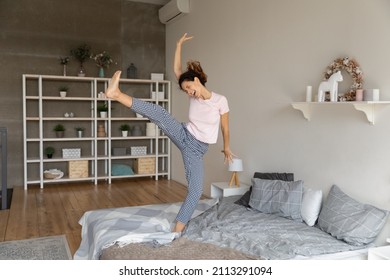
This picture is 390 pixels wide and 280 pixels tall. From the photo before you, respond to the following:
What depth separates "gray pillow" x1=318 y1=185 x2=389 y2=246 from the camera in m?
2.78

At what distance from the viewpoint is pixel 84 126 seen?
6.62 meters

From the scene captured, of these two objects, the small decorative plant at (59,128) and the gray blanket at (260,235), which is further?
the small decorative plant at (59,128)

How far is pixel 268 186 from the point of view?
142 inches

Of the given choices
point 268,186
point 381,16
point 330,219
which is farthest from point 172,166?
point 381,16

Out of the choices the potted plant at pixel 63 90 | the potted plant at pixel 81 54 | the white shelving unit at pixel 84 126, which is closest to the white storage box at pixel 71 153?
the white shelving unit at pixel 84 126

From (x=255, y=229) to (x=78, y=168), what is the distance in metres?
3.95

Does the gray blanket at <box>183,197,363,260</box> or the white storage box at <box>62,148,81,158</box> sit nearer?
the gray blanket at <box>183,197,363,260</box>

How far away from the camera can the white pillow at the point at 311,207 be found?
3234 mm

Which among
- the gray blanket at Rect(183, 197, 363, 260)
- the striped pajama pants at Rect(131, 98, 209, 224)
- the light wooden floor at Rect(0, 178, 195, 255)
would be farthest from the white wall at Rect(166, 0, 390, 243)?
the striped pajama pants at Rect(131, 98, 209, 224)

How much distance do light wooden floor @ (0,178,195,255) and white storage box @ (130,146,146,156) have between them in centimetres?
45

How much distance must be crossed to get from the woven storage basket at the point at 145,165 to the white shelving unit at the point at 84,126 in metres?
0.04

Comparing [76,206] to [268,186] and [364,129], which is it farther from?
[364,129]

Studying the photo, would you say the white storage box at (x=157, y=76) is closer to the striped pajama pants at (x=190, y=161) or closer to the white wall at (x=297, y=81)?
the white wall at (x=297, y=81)

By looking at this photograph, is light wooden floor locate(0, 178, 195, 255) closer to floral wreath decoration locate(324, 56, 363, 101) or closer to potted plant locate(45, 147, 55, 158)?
potted plant locate(45, 147, 55, 158)
